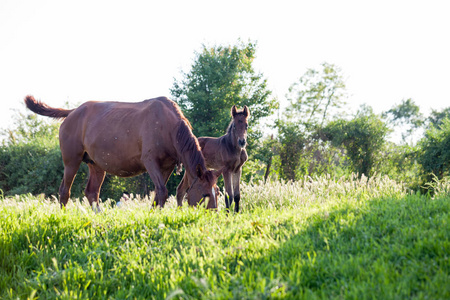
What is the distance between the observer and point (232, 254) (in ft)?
11.8

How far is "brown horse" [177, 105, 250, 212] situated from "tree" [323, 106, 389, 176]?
647 centimetres

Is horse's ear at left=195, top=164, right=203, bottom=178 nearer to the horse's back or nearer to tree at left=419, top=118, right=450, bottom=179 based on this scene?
the horse's back

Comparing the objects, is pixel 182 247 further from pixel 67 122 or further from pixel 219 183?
pixel 219 183

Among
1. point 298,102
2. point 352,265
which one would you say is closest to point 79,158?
point 352,265

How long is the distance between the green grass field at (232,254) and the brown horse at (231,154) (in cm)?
320

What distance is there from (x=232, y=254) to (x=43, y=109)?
7.27 metres

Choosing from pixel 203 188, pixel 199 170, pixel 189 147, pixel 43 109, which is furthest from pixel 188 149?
pixel 43 109

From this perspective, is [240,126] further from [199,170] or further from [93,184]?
[93,184]

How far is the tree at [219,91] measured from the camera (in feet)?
53.1

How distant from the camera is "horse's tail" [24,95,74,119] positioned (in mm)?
8453

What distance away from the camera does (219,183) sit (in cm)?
1473

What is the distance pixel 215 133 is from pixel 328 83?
905 inches

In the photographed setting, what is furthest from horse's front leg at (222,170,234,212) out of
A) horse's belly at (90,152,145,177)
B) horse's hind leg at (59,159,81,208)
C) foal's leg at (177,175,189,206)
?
horse's hind leg at (59,159,81,208)

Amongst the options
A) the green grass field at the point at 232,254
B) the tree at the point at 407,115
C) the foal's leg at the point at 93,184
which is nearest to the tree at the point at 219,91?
the foal's leg at the point at 93,184
